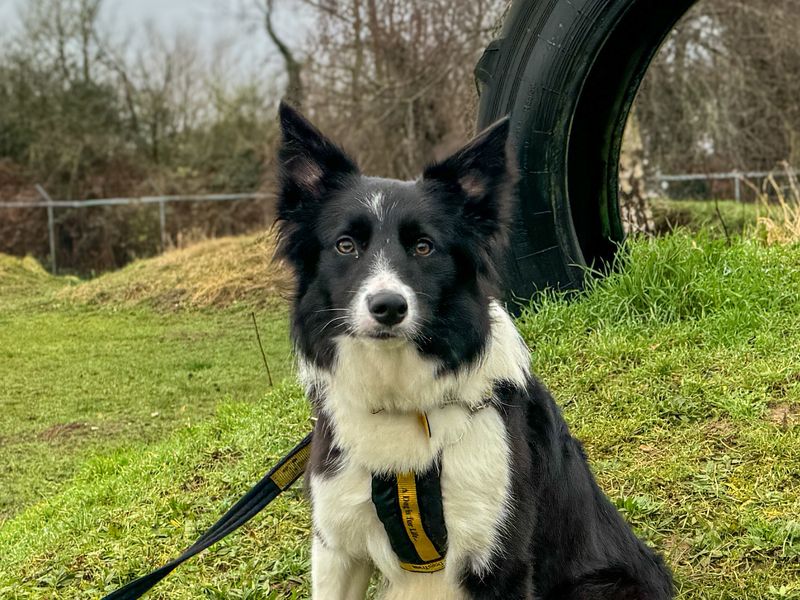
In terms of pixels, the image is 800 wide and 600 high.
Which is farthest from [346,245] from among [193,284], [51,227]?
[51,227]

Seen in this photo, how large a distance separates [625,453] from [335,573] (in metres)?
2.18

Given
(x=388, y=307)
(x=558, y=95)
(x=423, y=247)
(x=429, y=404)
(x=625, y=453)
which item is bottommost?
(x=625, y=453)

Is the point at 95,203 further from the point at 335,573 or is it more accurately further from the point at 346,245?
the point at 335,573

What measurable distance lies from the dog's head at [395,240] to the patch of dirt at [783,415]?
2.31m

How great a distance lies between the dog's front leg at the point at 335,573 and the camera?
2.67 meters

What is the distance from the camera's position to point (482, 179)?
9.22ft

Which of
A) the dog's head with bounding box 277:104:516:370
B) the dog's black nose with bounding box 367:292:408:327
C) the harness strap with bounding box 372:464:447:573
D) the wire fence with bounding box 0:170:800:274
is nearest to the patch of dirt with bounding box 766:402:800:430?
the dog's head with bounding box 277:104:516:370

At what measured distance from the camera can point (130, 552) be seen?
4.04 meters

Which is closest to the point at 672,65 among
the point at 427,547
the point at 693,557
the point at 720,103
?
the point at 720,103

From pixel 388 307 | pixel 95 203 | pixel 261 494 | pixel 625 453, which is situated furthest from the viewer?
pixel 95 203

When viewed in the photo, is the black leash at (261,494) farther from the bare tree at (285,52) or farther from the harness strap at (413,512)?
the bare tree at (285,52)

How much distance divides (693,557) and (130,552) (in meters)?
2.64

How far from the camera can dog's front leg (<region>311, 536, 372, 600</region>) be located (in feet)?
8.76

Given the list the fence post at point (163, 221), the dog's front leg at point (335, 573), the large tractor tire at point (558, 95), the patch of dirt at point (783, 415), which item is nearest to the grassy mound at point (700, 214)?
the large tractor tire at point (558, 95)
